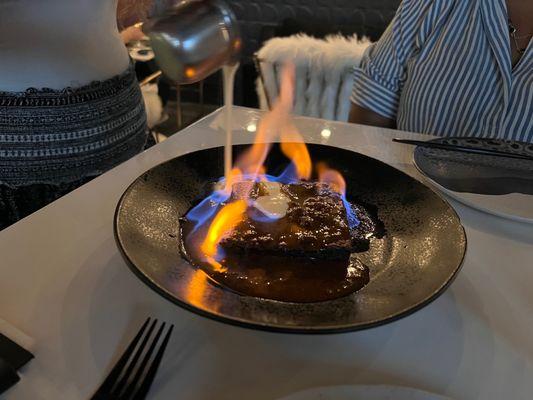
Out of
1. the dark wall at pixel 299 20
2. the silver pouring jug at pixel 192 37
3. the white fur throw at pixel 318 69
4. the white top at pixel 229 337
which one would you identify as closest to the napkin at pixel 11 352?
the white top at pixel 229 337

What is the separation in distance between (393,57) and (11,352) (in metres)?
1.21

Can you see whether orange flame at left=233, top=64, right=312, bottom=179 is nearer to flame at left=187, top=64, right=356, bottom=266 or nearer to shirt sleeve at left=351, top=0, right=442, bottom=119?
flame at left=187, top=64, right=356, bottom=266

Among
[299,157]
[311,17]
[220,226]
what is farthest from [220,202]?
[311,17]

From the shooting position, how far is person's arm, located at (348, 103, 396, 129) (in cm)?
148

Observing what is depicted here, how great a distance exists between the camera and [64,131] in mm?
1001

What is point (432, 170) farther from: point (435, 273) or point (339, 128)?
point (435, 273)

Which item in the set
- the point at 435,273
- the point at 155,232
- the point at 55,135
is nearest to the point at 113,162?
the point at 55,135

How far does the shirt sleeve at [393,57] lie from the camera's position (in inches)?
52.6

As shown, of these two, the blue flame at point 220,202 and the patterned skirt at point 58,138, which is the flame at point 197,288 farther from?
the patterned skirt at point 58,138

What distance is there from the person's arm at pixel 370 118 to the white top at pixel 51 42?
769 mm

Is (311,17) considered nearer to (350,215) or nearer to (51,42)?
(51,42)

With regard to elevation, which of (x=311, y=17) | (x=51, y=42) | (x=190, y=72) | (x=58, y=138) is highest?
(x=190, y=72)

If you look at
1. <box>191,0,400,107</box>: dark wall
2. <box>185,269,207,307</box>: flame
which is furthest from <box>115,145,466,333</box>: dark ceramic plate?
<box>191,0,400,107</box>: dark wall

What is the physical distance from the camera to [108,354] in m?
0.54
